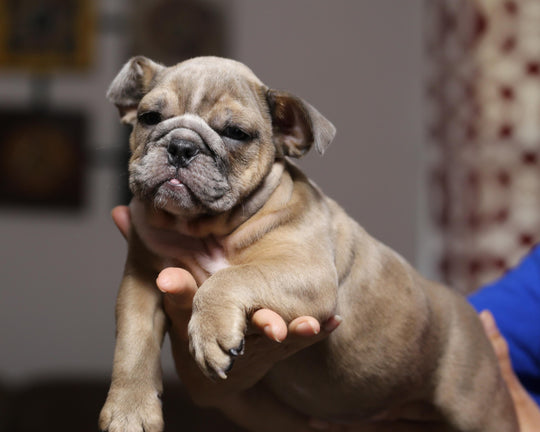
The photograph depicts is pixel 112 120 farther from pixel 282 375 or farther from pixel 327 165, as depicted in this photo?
pixel 282 375

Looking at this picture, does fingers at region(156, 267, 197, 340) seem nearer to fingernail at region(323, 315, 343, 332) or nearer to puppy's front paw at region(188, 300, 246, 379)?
puppy's front paw at region(188, 300, 246, 379)

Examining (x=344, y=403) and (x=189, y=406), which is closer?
(x=344, y=403)

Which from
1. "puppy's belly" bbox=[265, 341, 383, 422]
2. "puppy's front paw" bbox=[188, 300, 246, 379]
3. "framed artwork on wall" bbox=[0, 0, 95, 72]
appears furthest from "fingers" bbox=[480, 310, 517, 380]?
"framed artwork on wall" bbox=[0, 0, 95, 72]

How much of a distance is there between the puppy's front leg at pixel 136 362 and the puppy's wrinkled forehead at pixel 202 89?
1.26 ft

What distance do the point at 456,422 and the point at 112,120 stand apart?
3.37 m

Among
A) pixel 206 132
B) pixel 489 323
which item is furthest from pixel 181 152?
pixel 489 323

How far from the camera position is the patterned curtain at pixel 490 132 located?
3.62 metres

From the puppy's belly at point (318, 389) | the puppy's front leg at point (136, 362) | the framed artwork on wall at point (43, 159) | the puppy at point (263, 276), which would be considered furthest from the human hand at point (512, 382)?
the framed artwork on wall at point (43, 159)

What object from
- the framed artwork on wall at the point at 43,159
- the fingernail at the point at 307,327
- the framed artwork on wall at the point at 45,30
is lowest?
the framed artwork on wall at the point at 43,159

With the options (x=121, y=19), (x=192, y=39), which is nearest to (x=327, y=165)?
(x=192, y=39)

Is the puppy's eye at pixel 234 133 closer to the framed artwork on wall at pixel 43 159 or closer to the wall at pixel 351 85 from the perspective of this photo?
the wall at pixel 351 85

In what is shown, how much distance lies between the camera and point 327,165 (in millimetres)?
4340

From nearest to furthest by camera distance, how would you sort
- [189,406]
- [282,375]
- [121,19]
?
[282,375]
[189,406]
[121,19]

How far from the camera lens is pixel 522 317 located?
225 centimetres
